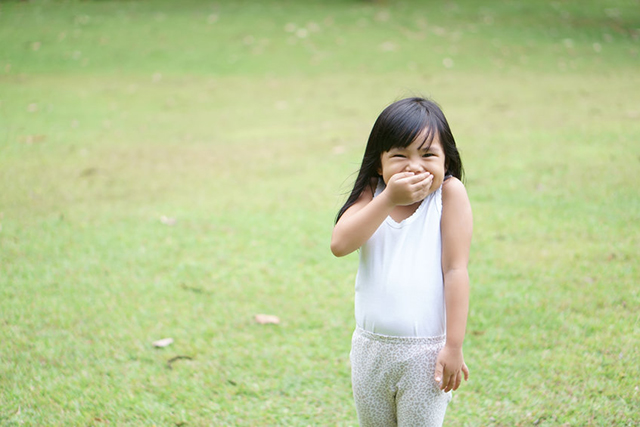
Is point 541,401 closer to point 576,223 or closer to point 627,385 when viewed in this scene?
point 627,385

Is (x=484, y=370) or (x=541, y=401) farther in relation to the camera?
(x=484, y=370)

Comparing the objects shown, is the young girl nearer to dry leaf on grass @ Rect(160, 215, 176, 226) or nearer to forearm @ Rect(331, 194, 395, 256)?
forearm @ Rect(331, 194, 395, 256)

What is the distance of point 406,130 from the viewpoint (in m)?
1.49

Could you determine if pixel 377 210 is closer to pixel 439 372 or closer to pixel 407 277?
pixel 407 277

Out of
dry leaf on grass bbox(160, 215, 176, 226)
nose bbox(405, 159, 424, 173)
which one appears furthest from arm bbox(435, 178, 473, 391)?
dry leaf on grass bbox(160, 215, 176, 226)

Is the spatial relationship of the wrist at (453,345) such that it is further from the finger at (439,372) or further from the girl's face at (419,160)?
the girl's face at (419,160)

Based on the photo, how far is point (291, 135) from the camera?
20.9 feet

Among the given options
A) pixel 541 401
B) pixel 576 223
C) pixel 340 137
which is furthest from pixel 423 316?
pixel 340 137

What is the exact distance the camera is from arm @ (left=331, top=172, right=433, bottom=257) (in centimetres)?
140

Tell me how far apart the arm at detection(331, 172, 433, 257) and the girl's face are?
1.9 inches

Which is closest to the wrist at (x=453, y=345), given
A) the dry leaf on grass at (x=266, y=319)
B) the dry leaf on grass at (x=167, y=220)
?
the dry leaf on grass at (x=266, y=319)

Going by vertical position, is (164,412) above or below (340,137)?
above

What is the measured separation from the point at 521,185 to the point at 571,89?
3880mm

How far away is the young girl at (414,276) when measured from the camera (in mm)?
1487
